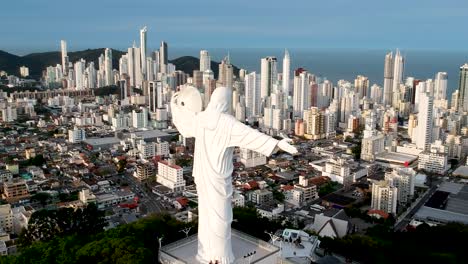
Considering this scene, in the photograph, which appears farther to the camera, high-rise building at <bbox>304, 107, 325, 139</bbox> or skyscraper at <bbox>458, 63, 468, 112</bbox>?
skyscraper at <bbox>458, 63, 468, 112</bbox>

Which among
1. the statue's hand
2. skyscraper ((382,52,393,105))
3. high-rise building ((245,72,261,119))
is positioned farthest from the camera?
skyscraper ((382,52,393,105))

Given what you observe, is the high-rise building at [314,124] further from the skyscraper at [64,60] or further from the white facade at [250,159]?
the skyscraper at [64,60]

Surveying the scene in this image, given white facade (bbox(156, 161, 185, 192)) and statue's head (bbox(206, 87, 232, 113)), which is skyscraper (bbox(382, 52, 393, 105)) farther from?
statue's head (bbox(206, 87, 232, 113))

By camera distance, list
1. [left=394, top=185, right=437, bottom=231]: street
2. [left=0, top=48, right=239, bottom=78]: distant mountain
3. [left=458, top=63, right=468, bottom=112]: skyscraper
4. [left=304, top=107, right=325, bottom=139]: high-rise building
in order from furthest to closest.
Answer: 1. [left=0, top=48, right=239, bottom=78]: distant mountain
2. [left=458, top=63, right=468, bottom=112]: skyscraper
3. [left=304, top=107, right=325, bottom=139]: high-rise building
4. [left=394, top=185, right=437, bottom=231]: street

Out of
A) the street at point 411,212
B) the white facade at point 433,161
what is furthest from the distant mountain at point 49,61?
the street at point 411,212

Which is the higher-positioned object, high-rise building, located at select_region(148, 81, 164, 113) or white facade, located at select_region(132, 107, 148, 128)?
high-rise building, located at select_region(148, 81, 164, 113)

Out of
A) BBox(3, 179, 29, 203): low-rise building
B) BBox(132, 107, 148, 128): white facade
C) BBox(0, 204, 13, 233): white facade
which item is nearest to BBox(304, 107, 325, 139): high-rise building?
BBox(132, 107, 148, 128): white facade

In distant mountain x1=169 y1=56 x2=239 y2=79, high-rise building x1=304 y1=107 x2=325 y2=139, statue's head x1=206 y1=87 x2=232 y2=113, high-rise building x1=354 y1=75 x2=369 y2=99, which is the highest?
distant mountain x1=169 y1=56 x2=239 y2=79
